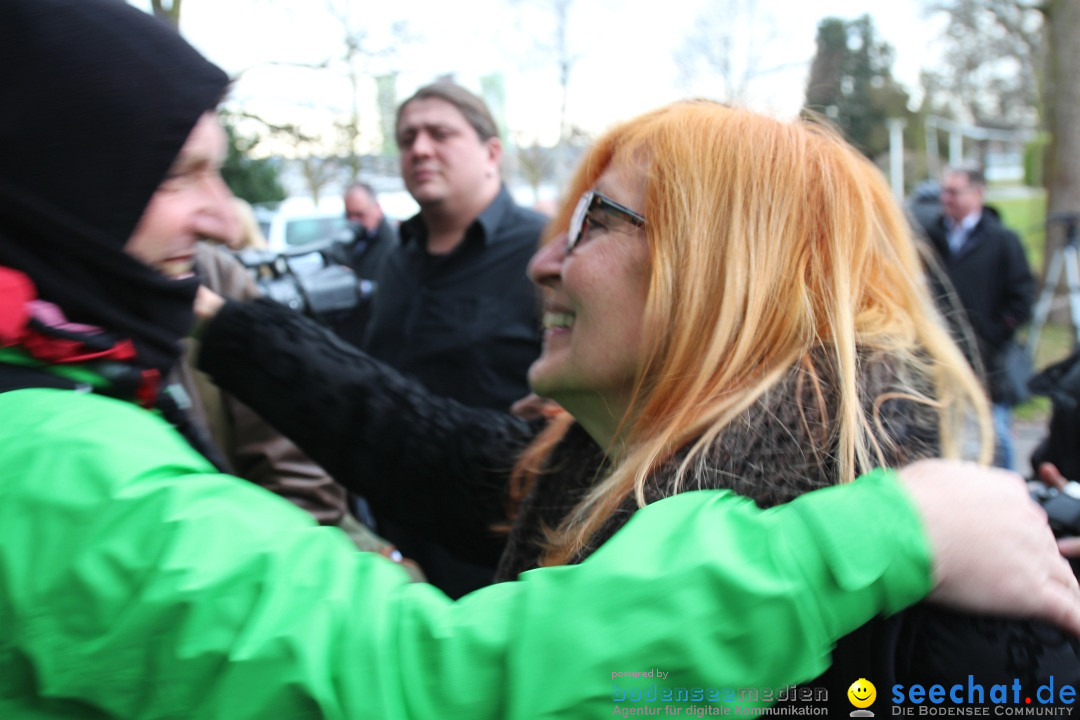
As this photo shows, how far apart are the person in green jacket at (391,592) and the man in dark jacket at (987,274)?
502 cm

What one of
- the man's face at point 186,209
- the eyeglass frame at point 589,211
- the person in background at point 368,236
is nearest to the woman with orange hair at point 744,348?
the eyeglass frame at point 589,211

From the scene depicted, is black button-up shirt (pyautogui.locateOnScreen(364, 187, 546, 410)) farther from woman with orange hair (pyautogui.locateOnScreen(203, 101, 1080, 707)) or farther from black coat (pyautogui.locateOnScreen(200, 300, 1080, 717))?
woman with orange hair (pyautogui.locateOnScreen(203, 101, 1080, 707))

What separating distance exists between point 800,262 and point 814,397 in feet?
0.74

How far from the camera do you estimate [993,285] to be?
5.60 m

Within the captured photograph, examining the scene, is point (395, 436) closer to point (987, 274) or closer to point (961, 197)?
point (987, 274)

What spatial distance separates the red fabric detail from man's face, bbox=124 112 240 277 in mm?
182

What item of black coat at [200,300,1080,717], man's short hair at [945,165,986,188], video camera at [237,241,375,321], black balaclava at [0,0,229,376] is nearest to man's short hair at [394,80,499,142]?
video camera at [237,241,375,321]

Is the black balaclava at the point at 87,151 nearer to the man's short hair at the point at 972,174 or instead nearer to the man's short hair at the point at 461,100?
the man's short hair at the point at 461,100

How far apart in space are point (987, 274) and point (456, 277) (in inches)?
159

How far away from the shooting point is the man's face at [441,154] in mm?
3541

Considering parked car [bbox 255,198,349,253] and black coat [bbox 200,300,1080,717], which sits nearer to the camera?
black coat [bbox 200,300,1080,717]

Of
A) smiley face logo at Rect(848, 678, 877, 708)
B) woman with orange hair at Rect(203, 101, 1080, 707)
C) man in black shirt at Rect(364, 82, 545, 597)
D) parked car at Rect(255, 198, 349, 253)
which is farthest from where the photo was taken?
parked car at Rect(255, 198, 349, 253)

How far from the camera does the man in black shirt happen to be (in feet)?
10.2

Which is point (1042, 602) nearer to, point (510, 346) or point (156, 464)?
point (156, 464)
